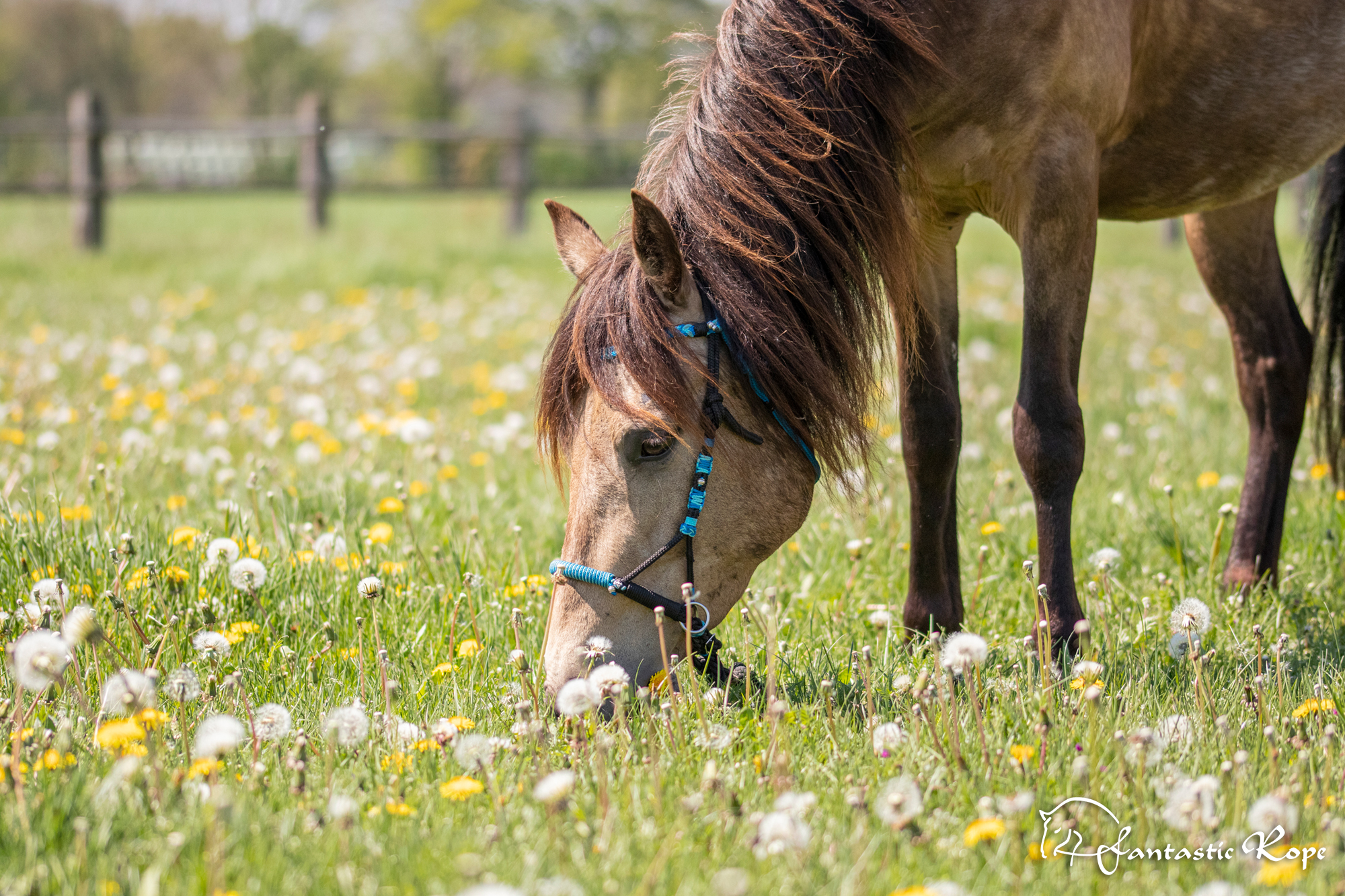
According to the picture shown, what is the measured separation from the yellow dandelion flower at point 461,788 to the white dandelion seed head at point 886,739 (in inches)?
27.3

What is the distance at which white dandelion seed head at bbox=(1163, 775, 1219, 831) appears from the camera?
1596 millimetres

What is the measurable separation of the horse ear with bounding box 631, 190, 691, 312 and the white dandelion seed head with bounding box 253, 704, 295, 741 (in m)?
1.09

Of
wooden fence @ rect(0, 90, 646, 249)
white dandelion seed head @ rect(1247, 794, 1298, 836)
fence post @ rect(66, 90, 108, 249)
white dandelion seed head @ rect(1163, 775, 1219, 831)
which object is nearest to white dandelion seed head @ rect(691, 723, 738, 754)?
white dandelion seed head @ rect(1163, 775, 1219, 831)

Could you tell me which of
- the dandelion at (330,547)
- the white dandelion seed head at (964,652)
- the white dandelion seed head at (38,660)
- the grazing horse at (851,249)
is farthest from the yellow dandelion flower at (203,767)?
the white dandelion seed head at (964,652)

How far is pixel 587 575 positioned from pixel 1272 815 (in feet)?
4.16

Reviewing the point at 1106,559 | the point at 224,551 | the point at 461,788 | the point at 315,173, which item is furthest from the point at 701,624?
the point at 315,173

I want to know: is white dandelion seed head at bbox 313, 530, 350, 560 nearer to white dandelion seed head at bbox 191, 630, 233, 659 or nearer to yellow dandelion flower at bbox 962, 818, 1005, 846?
white dandelion seed head at bbox 191, 630, 233, 659

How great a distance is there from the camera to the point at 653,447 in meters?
2.28

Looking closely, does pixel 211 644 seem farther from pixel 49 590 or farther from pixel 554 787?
pixel 554 787

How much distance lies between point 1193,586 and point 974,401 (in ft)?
7.65

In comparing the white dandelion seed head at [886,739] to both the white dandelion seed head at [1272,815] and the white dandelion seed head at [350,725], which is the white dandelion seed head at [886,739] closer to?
the white dandelion seed head at [1272,815]

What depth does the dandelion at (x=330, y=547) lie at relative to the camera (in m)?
2.95

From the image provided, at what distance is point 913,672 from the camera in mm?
2510

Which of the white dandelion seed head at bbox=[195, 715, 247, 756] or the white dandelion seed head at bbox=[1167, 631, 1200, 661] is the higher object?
the white dandelion seed head at bbox=[195, 715, 247, 756]
